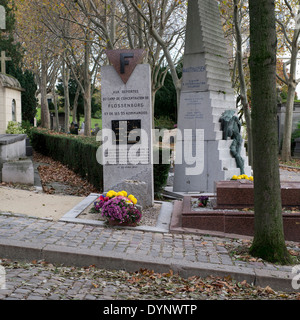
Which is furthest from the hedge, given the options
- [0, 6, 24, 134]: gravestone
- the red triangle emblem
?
the red triangle emblem

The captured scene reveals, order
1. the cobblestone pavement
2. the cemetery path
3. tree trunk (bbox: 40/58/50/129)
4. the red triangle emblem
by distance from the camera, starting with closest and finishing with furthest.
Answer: the cobblestone pavement < the cemetery path < the red triangle emblem < tree trunk (bbox: 40/58/50/129)

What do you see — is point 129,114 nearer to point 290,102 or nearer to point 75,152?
point 75,152

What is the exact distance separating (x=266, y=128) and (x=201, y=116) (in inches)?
236

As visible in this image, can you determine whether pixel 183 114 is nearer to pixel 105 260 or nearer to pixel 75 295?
pixel 105 260

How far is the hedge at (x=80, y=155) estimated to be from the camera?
1091 cm

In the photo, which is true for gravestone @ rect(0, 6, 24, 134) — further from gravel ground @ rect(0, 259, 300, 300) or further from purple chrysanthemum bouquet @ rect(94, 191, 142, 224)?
gravel ground @ rect(0, 259, 300, 300)

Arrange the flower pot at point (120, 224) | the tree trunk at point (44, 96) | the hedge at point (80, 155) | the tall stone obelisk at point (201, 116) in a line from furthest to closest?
the tree trunk at point (44, 96) < the tall stone obelisk at point (201, 116) < the hedge at point (80, 155) < the flower pot at point (120, 224)

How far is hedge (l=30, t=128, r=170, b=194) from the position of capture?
429 inches

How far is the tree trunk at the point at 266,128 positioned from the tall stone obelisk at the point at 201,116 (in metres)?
5.62

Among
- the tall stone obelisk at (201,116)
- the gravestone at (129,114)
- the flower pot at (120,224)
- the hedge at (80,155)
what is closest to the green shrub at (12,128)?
the hedge at (80,155)

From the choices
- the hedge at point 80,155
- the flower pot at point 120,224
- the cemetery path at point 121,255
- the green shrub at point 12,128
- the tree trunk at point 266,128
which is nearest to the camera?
the cemetery path at point 121,255

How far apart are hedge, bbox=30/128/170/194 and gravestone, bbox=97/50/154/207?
127 centimetres

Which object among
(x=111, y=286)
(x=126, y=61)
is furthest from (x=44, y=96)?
(x=111, y=286)

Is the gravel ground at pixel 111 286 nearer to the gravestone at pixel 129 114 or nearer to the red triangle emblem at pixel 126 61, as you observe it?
the gravestone at pixel 129 114
